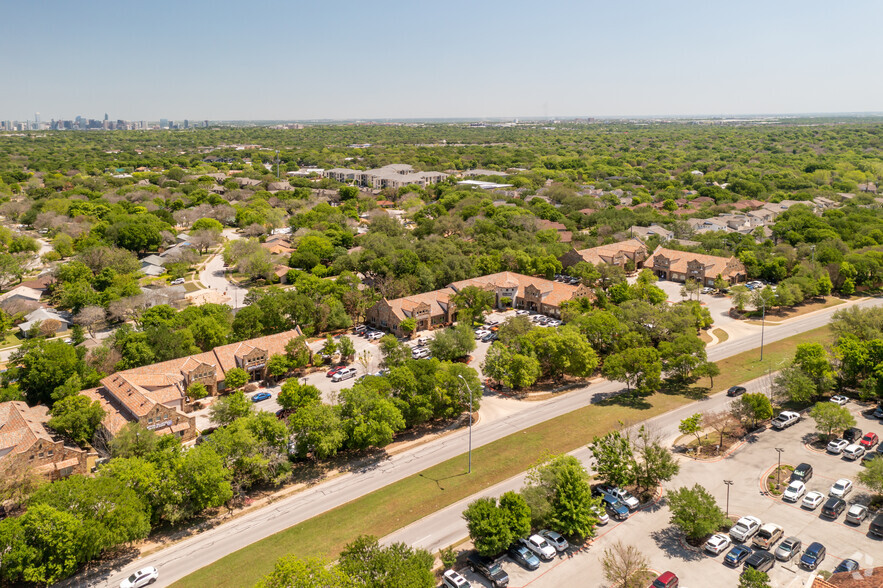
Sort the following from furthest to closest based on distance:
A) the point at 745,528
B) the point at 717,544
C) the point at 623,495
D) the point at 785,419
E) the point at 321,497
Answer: the point at 785,419, the point at 321,497, the point at 623,495, the point at 745,528, the point at 717,544

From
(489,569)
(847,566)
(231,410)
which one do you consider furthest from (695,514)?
(231,410)

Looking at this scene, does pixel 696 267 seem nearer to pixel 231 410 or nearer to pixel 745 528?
pixel 745 528

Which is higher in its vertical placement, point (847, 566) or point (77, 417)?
point (77, 417)

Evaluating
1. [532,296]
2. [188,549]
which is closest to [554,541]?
[188,549]

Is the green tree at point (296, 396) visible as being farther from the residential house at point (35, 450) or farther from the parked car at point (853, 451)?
the parked car at point (853, 451)

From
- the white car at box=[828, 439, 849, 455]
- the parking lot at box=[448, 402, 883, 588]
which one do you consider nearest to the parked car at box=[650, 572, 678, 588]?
the parking lot at box=[448, 402, 883, 588]
